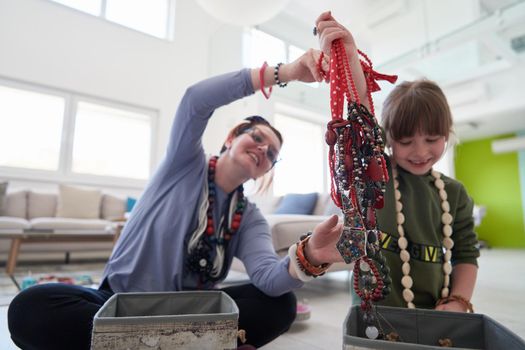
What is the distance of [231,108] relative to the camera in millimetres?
4910

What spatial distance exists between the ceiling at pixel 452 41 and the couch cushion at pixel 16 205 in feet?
11.4

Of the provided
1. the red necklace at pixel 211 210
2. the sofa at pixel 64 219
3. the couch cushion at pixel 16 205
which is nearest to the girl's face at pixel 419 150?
the red necklace at pixel 211 210

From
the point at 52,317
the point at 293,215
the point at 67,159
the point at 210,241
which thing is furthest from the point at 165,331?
the point at 67,159

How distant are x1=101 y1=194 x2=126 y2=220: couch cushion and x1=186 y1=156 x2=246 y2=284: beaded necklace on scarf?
138 inches

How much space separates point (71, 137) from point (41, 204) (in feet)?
3.55

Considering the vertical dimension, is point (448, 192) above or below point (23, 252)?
above

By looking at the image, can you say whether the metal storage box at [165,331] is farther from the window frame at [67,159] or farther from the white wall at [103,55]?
the white wall at [103,55]

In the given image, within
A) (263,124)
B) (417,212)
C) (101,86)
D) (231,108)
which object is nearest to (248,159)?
(263,124)

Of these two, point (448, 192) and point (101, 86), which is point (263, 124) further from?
point (101, 86)

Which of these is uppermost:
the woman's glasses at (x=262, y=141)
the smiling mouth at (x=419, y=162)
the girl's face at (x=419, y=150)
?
the woman's glasses at (x=262, y=141)

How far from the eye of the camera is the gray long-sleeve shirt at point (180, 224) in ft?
2.72

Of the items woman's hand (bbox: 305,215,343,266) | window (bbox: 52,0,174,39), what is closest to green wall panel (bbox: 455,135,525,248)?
window (bbox: 52,0,174,39)

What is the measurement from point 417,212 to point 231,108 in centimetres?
436

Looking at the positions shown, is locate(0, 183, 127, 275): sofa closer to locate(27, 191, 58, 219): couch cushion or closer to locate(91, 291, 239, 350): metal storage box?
locate(27, 191, 58, 219): couch cushion
